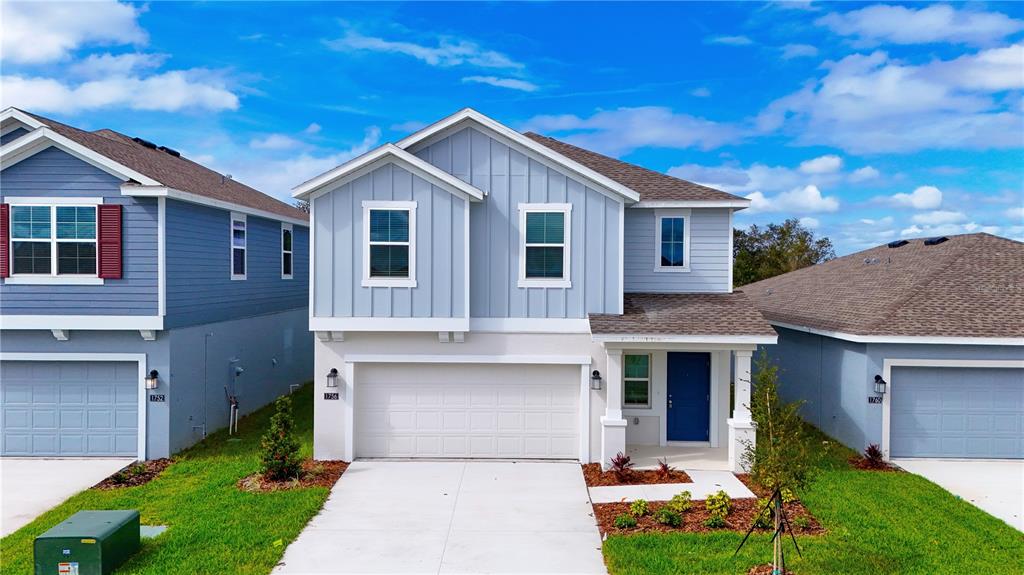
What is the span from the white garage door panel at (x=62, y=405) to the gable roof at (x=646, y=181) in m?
9.79

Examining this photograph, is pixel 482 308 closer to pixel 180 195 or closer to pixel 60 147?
pixel 180 195

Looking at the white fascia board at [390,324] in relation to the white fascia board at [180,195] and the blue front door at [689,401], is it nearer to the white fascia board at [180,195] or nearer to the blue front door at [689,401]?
the white fascia board at [180,195]

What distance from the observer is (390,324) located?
38.3ft

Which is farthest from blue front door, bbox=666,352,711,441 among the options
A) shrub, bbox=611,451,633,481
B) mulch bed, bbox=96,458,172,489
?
mulch bed, bbox=96,458,172,489

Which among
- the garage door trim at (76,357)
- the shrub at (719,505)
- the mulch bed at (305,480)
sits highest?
the garage door trim at (76,357)

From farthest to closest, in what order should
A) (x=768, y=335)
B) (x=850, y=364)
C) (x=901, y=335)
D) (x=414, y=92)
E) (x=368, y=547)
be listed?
(x=414, y=92)
(x=850, y=364)
(x=901, y=335)
(x=768, y=335)
(x=368, y=547)

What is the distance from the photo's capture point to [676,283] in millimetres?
13219

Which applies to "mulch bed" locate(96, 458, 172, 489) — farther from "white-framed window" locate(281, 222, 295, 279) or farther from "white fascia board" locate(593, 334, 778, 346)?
"white fascia board" locate(593, 334, 778, 346)

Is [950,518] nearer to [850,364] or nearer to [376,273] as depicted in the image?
[850,364]

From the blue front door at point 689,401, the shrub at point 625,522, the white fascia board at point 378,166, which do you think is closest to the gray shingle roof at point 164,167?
the white fascia board at point 378,166

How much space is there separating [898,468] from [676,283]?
524 centimetres

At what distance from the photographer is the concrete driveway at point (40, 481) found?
30.4 feet

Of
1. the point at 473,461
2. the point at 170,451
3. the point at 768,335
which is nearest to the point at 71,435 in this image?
the point at 170,451

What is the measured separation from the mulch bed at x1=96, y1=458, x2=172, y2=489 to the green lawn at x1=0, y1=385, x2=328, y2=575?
213 millimetres
